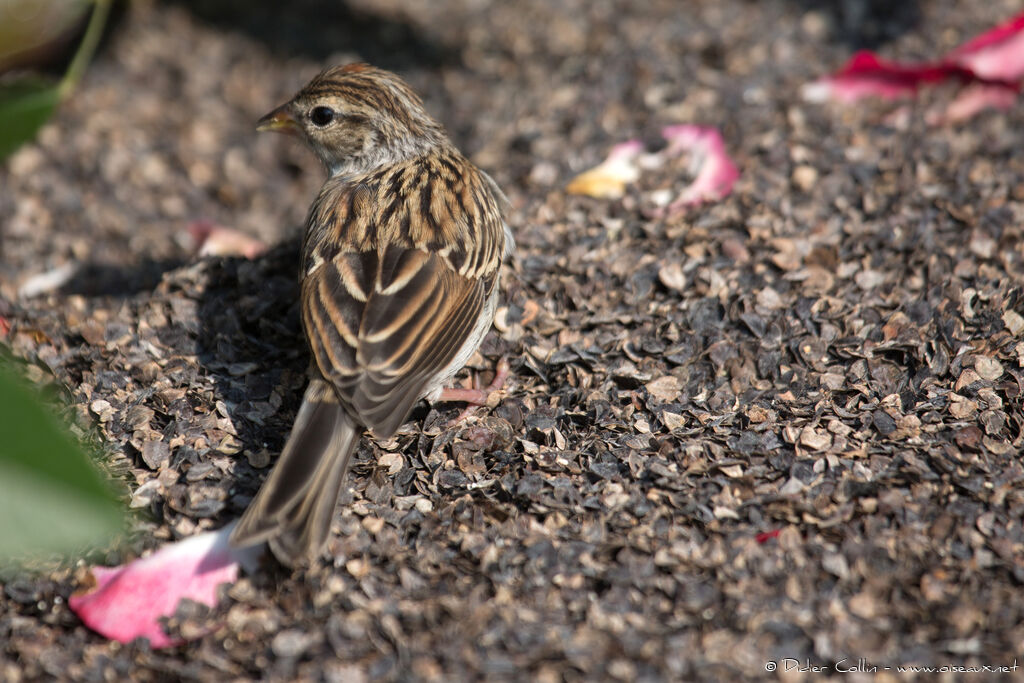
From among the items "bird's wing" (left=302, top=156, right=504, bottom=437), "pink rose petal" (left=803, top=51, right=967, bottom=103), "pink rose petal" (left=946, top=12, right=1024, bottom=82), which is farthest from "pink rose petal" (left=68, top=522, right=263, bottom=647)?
"pink rose petal" (left=946, top=12, right=1024, bottom=82)

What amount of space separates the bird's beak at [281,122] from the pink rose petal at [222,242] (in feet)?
1.93

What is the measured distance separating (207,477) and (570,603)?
1.39 meters

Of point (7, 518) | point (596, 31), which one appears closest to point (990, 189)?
point (596, 31)

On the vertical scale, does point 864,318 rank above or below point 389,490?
above

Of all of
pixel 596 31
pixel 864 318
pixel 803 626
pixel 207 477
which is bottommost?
pixel 803 626

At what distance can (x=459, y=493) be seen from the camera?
3516mm

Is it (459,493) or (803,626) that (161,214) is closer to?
(459,493)

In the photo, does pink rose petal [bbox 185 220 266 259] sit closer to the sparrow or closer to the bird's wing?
the sparrow

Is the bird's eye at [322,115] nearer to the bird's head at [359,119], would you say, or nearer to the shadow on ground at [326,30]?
the bird's head at [359,119]

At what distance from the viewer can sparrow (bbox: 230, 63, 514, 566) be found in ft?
10.4

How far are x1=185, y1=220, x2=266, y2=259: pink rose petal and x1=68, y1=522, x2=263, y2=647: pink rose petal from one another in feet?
6.53

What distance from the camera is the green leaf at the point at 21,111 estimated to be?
4.32 metres

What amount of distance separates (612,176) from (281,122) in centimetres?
167

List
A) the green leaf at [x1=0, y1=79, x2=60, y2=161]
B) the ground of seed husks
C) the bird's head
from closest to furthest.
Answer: the ground of seed husks
the green leaf at [x1=0, y1=79, x2=60, y2=161]
the bird's head
